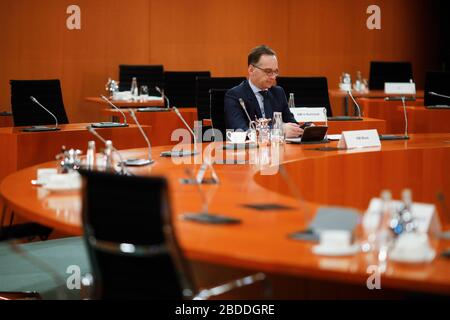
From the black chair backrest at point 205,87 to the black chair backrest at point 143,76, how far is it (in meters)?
3.11

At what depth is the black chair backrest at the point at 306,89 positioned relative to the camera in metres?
7.47

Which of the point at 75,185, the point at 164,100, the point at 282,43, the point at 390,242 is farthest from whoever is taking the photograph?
the point at 282,43

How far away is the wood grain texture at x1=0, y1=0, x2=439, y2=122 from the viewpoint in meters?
10.6

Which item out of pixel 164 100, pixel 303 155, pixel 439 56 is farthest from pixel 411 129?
pixel 439 56

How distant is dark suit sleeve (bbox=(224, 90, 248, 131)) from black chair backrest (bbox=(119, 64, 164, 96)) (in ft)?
14.8

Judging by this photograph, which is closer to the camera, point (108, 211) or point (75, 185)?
point (108, 211)

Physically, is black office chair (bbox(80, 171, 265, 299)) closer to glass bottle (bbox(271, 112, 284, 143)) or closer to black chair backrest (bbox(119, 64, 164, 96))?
glass bottle (bbox(271, 112, 284, 143))

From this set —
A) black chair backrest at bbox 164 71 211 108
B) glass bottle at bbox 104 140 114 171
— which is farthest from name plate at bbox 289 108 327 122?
black chair backrest at bbox 164 71 211 108

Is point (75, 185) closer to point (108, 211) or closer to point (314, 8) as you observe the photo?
point (108, 211)

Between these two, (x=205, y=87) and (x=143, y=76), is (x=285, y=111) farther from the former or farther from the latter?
(x=143, y=76)

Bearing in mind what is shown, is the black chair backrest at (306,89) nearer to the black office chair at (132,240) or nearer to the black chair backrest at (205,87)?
the black chair backrest at (205,87)
